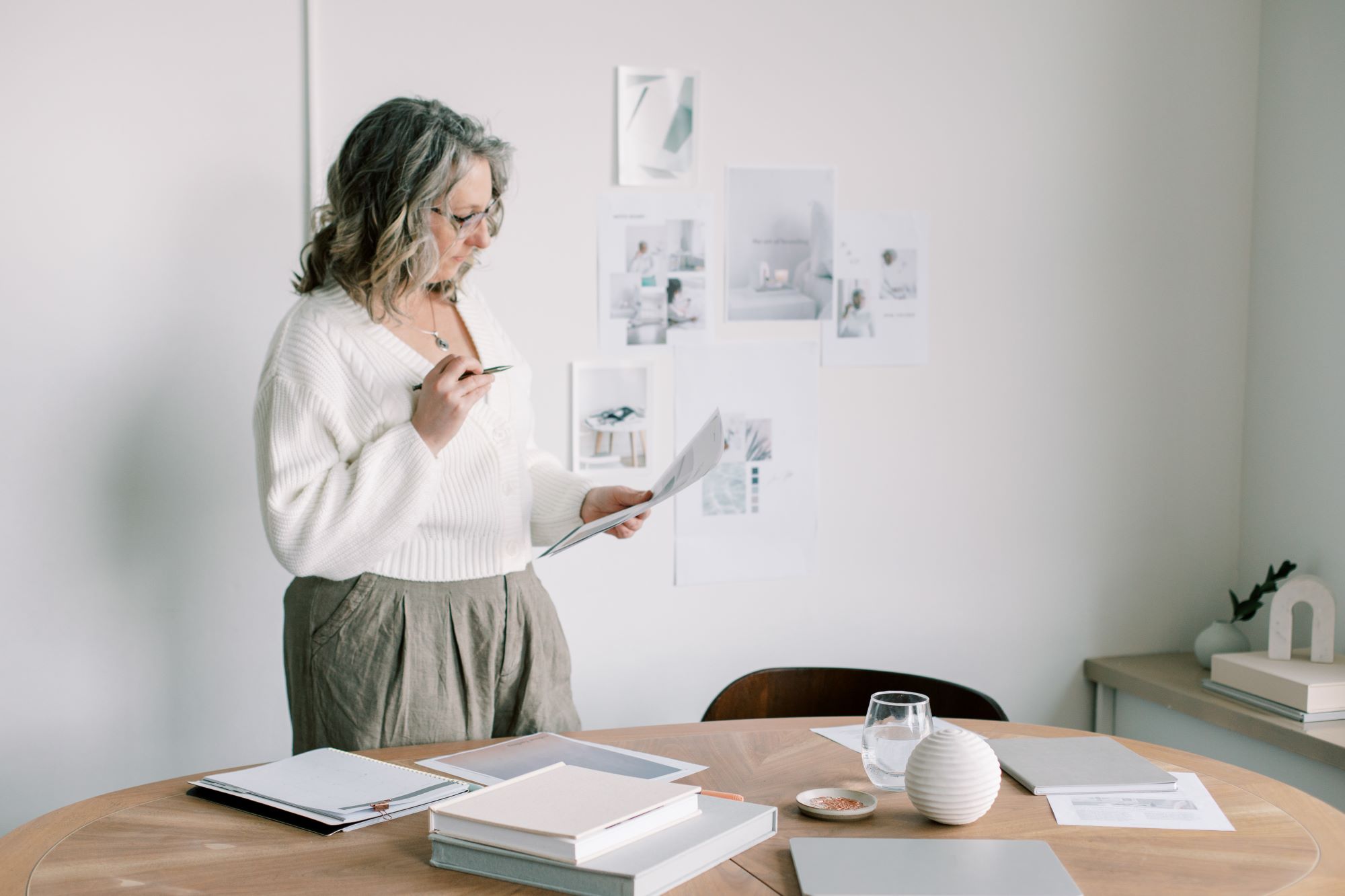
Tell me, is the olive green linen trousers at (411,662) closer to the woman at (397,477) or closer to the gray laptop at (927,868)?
the woman at (397,477)

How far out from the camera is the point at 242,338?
2.25 meters

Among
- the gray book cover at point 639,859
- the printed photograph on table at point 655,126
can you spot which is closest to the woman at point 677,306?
the printed photograph on table at point 655,126

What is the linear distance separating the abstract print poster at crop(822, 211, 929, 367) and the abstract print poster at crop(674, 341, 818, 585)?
10 centimetres

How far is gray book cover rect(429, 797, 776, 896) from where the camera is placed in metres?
1.13

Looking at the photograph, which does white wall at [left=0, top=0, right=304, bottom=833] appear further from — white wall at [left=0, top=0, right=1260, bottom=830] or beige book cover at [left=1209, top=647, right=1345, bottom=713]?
beige book cover at [left=1209, top=647, right=1345, bottom=713]

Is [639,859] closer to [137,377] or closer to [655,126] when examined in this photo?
[137,377]

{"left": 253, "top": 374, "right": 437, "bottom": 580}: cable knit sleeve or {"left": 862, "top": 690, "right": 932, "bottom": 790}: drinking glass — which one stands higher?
{"left": 253, "top": 374, "right": 437, "bottom": 580}: cable knit sleeve

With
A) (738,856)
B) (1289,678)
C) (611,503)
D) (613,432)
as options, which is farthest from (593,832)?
(1289,678)

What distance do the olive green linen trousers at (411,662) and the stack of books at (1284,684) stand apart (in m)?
1.57

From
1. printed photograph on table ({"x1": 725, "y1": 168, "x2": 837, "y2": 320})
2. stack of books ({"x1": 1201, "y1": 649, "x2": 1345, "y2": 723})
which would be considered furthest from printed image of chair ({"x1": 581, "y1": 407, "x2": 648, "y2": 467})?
stack of books ({"x1": 1201, "y1": 649, "x2": 1345, "y2": 723})

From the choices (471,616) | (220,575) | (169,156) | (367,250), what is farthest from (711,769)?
(169,156)

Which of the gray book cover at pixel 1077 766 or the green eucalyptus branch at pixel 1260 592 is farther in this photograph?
the green eucalyptus branch at pixel 1260 592

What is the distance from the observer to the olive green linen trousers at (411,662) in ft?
5.84

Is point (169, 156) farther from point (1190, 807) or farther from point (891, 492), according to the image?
point (1190, 807)
